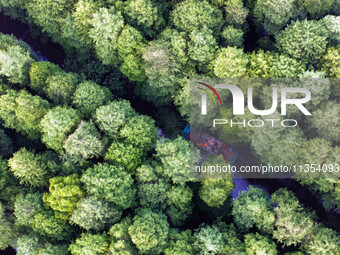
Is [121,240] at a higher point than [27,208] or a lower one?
lower

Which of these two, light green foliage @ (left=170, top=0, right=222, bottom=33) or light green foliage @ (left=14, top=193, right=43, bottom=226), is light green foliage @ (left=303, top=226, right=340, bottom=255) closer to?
light green foliage @ (left=170, top=0, right=222, bottom=33)

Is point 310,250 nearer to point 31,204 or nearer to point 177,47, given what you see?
point 177,47

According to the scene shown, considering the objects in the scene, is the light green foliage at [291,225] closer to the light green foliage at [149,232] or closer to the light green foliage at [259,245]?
the light green foliage at [259,245]

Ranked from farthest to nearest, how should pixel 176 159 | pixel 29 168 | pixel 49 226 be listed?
1. pixel 29 168
2. pixel 176 159
3. pixel 49 226

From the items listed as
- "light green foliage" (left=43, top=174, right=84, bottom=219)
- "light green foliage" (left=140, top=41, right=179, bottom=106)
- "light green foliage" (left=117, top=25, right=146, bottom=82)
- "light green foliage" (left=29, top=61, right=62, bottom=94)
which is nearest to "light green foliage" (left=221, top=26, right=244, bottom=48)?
"light green foliage" (left=140, top=41, right=179, bottom=106)

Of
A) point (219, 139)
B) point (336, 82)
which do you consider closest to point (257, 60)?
point (336, 82)

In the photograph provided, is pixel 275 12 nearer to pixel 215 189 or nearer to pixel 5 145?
pixel 215 189

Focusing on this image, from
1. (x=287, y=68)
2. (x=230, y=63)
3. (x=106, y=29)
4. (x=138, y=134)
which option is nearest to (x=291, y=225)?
(x=287, y=68)
